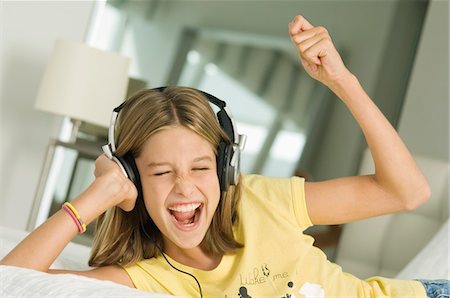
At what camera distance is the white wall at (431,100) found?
4.16 m

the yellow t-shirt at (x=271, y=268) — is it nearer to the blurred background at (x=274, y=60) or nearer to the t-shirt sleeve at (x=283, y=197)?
the t-shirt sleeve at (x=283, y=197)

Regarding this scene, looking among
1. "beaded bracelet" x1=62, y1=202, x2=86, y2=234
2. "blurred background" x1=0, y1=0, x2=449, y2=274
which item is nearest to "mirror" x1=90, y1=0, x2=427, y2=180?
"blurred background" x1=0, y1=0, x2=449, y2=274

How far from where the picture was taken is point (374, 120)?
148 centimetres

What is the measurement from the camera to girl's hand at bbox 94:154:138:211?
1400mm

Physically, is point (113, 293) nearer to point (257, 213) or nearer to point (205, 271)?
point (205, 271)

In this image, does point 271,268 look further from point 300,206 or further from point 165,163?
point 165,163

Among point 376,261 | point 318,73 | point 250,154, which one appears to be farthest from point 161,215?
point 250,154

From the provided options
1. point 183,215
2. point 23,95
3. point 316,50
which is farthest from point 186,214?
point 23,95

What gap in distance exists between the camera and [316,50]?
1.38 m

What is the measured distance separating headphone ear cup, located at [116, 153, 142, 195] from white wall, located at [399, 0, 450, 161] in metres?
2.98

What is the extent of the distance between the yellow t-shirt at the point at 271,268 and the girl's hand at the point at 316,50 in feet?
0.78

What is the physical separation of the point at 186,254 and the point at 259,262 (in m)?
0.16

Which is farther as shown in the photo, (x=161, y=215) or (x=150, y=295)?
(x=161, y=215)

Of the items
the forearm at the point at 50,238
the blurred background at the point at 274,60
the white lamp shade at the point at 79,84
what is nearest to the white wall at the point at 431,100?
the blurred background at the point at 274,60
